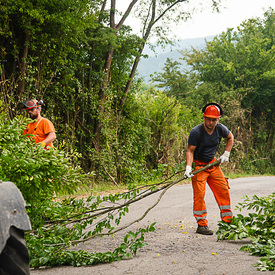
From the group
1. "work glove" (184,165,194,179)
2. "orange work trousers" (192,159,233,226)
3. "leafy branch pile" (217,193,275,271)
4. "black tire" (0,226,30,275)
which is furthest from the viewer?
"orange work trousers" (192,159,233,226)

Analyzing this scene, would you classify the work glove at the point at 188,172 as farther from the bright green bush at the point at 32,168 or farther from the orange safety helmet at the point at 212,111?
the bright green bush at the point at 32,168

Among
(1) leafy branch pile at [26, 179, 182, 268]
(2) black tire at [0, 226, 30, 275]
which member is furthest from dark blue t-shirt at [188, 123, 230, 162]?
(2) black tire at [0, 226, 30, 275]

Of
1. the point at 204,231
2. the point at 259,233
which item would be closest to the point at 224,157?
the point at 204,231

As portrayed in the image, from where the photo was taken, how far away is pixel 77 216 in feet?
17.8

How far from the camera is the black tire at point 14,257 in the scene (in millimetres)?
2279

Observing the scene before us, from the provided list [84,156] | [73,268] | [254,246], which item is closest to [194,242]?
[254,246]

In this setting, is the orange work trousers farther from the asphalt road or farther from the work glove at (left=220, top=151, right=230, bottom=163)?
the asphalt road

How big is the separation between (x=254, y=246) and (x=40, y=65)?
8.86 m

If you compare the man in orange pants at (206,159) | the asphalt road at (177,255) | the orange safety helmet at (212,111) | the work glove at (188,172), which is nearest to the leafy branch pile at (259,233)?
the asphalt road at (177,255)

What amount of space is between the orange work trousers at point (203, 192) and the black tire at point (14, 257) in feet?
14.1

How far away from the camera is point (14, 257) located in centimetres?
232

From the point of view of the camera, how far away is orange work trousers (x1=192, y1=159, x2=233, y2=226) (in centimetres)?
632

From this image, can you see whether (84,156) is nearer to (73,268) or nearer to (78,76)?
(78,76)

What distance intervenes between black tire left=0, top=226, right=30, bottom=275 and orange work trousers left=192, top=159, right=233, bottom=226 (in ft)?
14.1
